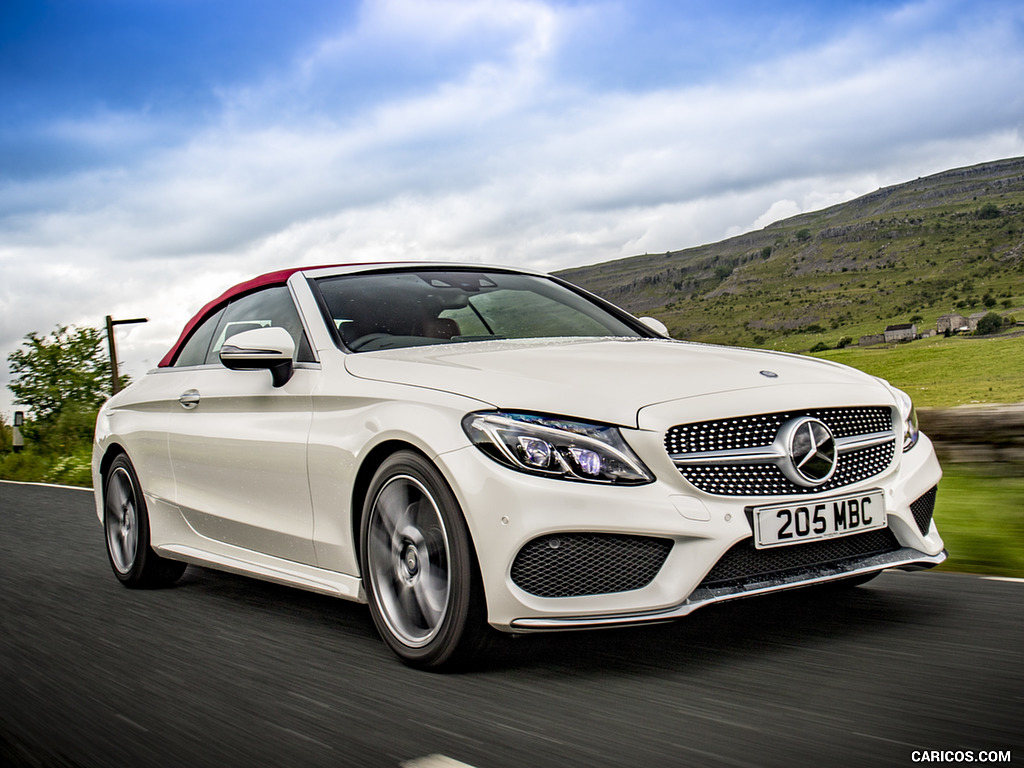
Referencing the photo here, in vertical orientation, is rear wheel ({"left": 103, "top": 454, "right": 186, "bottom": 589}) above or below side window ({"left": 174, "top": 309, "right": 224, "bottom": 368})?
below

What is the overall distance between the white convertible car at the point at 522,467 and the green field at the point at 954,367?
61.7 m

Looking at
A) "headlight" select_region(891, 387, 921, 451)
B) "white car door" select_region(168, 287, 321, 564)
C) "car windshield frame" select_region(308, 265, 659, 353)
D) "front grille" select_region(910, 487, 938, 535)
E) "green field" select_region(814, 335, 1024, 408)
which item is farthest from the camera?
"green field" select_region(814, 335, 1024, 408)

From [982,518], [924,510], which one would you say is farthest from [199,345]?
[982,518]

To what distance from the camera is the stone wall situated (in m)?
6.86

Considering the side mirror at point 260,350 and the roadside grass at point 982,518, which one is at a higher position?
the side mirror at point 260,350

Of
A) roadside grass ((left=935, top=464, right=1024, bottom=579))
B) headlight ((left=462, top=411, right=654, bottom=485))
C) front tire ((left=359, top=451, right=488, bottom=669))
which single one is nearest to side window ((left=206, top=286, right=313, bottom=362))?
front tire ((left=359, top=451, right=488, bottom=669))

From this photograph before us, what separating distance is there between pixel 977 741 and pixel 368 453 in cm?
216

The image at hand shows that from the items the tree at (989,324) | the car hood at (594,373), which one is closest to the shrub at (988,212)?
the tree at (989,324)

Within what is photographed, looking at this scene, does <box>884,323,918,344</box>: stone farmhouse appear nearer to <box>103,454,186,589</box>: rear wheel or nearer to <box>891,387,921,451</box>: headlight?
<box>103,454,186,589</box>: rear wheel

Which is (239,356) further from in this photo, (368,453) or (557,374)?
(557,374)

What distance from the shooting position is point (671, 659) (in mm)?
3676

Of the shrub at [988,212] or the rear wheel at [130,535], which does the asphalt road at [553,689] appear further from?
the shrub at [988,212]

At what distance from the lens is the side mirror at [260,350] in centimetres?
442

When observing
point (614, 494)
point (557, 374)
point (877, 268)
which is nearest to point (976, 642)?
point (614, 494)
